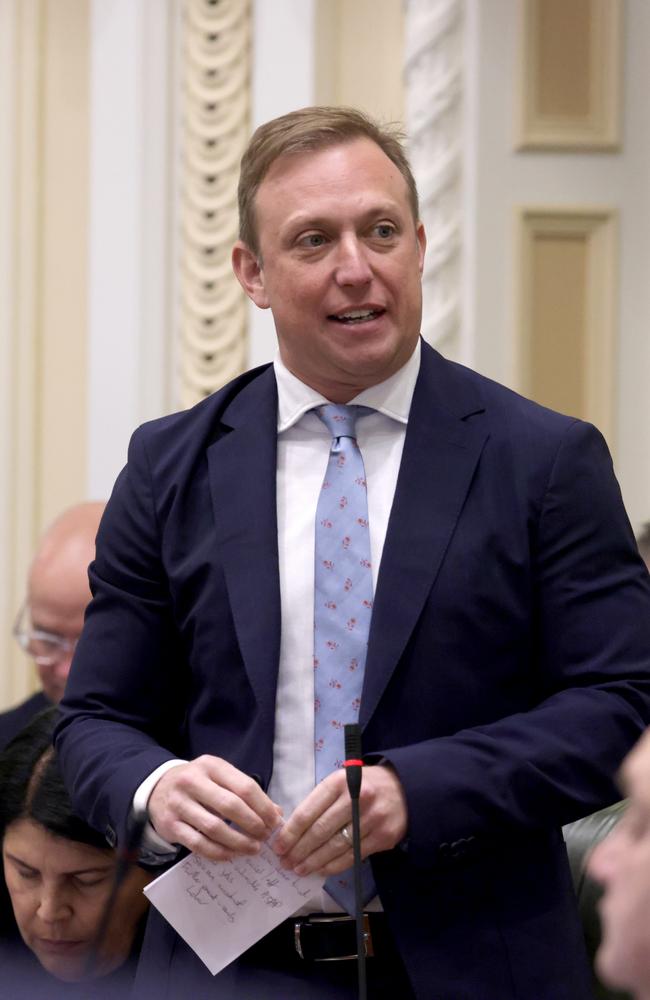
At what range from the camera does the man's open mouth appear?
6.75 ft

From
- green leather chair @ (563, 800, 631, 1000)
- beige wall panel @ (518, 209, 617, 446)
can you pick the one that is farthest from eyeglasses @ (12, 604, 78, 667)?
beige wall panel @ (518, 209, 617, 446)

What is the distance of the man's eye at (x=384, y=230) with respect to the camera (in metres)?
2.08

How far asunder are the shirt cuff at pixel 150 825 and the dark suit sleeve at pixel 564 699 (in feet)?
0.93

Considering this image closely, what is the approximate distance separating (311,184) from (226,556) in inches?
19.6

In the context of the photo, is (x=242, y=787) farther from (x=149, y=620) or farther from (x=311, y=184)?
(x=311, y=184)

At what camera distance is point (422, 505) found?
198 cm

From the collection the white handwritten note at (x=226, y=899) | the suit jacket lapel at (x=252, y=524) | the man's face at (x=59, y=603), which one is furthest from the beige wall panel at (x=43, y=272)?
the white handwritten note at (x=226, y=899)

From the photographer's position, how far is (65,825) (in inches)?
102

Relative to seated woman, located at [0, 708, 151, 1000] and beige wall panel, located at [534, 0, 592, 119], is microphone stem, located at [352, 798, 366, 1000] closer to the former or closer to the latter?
seated woman, located at [0, 708, 151, 1000]

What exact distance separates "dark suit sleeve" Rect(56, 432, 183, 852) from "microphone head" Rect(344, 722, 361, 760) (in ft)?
1.28

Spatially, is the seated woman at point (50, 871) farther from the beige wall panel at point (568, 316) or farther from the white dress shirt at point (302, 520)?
the beige wall panel at point (568, 316)

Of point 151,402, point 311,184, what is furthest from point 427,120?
point 311,184

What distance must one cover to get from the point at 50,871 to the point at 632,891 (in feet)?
5.87

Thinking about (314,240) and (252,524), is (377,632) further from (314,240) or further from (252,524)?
(314,240)
